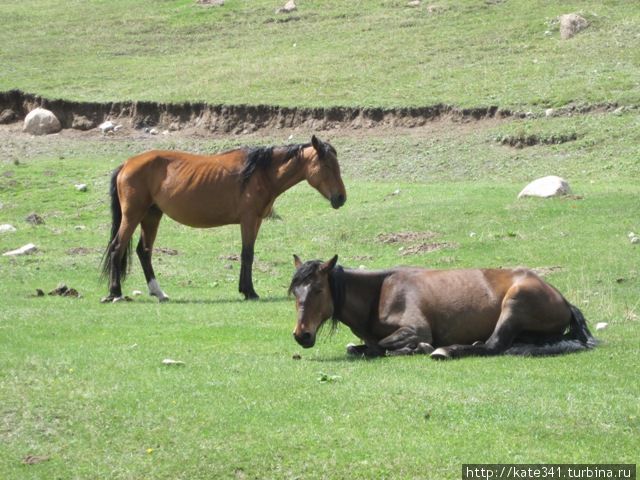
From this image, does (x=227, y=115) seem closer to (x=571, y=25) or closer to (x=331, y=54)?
(x=331, y=54)

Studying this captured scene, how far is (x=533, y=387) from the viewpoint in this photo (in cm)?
1074

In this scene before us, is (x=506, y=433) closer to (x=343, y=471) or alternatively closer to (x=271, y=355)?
(x=343, y=471)

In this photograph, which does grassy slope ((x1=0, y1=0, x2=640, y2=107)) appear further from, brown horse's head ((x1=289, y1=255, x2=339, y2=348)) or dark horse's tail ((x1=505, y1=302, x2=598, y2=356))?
brown horse's head ((x1=289, y1=255, x2=339, y2=348))

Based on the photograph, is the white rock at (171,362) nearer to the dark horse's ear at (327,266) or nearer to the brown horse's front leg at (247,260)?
the dark horse's ear at (327,266)

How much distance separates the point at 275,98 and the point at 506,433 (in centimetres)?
3347

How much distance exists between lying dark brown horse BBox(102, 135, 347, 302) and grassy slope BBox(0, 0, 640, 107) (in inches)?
769

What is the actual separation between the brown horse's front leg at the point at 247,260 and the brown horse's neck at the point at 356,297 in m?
5.17

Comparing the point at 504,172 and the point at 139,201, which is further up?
the point at 139,201

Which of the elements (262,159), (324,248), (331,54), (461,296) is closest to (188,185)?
(262,159)

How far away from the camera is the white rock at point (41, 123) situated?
42844mm

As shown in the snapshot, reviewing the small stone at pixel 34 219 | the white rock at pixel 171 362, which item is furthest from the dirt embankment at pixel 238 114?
the white rock at pixel 171 362

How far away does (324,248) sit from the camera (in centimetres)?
2316

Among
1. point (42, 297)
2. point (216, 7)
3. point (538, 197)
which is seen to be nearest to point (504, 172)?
point (538, 197)

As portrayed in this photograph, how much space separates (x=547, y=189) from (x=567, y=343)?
13.7 metres
